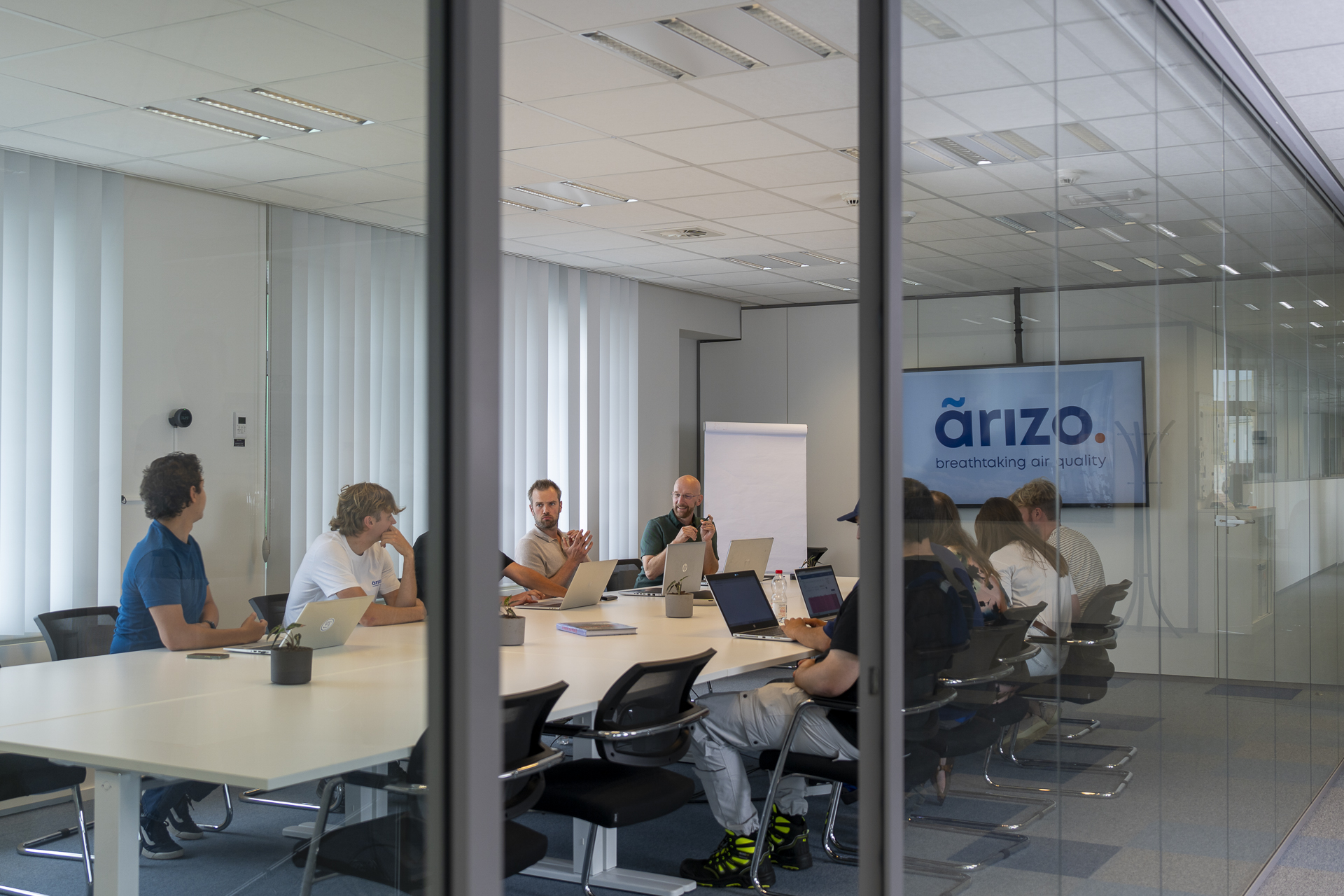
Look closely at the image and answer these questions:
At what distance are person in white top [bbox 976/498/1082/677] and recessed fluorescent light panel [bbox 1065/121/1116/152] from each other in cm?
99

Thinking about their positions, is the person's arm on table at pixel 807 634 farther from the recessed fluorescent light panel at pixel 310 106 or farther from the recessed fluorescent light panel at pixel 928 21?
the recessed fluorescent light panel at pixel 310 106

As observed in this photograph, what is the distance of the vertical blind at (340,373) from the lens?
1396 millimetres

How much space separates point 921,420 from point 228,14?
166cm

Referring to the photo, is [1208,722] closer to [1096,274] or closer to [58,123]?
[1096,274]

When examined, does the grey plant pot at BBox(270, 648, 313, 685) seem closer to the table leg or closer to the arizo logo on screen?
the table leg

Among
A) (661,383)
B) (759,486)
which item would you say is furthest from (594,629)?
(759,486)

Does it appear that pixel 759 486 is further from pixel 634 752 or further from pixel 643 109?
pixel 634 752

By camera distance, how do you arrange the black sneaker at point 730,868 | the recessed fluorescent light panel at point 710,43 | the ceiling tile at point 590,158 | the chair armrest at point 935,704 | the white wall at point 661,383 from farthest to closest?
1. the white wall at point 661,383
2. the ceiling tile at point 590,158
3. the recessed fluorescent light panel at point 710,43
4. the black sneaker at point 730,868
5. the chair armrest at point 935,704

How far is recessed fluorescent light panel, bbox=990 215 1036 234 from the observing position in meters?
2.71

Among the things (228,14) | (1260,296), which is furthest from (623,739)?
(1260,296)

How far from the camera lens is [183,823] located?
49.5 inches

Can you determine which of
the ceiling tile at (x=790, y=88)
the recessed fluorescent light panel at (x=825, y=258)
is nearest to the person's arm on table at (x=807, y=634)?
the ceiling tile at (x=790, y=88)

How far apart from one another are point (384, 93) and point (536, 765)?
204cm

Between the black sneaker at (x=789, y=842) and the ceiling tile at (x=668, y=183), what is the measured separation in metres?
3.67
